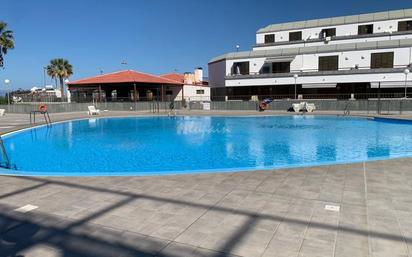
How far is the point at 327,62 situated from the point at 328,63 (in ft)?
0.51

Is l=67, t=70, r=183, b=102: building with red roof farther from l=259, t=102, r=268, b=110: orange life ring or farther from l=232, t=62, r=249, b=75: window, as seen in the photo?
l=259, t=102, r=268, b=110: orange life ring

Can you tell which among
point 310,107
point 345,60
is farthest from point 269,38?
point 310,107

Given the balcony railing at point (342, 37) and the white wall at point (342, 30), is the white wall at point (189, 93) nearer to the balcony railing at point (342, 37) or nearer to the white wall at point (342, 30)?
the balcony railing at point (342, 37)

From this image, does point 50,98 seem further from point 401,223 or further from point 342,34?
point 401,223

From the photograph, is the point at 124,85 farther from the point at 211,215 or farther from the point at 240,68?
the point at 211,215

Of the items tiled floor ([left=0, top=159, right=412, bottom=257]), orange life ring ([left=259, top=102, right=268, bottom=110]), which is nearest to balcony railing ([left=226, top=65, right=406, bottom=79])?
orange life ring ([left=259, top=102, right=268, bottom=110])

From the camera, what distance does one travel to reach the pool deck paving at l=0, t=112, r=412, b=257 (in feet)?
12.2

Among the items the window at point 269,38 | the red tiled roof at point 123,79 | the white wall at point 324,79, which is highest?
the window at point 269,38

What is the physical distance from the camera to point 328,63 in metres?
34.8

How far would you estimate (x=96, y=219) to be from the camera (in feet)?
15.0

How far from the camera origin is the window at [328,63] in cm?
3447

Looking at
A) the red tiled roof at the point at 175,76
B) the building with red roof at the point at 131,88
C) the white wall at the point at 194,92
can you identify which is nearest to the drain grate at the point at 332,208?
the building with red roof at the point at 131,88

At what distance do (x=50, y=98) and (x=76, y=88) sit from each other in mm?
3979

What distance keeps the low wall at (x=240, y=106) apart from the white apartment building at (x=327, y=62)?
3.87m
